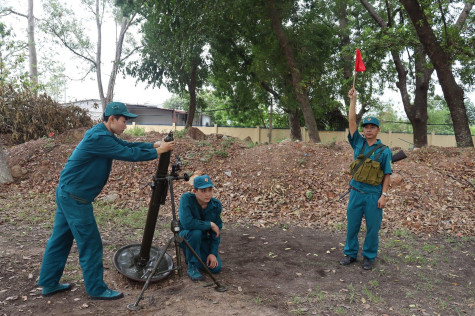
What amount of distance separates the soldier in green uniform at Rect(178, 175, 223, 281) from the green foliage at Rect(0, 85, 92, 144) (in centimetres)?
1055

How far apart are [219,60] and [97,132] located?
13.2 metres

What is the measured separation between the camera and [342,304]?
363 centimetres

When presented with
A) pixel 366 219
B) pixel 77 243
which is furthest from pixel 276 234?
pixel 77 243

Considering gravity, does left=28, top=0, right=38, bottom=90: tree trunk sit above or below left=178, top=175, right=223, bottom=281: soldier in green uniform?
above

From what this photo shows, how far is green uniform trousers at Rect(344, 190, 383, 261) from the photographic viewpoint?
464 centimetres

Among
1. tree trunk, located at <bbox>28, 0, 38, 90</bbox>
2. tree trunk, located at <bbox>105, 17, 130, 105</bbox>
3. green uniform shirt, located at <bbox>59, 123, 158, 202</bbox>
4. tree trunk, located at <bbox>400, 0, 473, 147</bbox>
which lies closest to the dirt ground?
tree trunk, located at <bbox>400, 0, 473, 147</bbox>

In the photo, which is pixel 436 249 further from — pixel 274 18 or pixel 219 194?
pixel 274 18

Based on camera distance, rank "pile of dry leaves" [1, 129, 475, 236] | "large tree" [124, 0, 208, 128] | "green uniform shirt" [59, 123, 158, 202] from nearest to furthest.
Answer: "green uniform shirt" [59, 123, 158, 202], "pile of dry leaves" [1, 129, 475, 236], "large tree" [124, 0, 208, 128]

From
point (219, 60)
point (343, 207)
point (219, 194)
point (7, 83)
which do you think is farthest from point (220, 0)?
point (7, 83)

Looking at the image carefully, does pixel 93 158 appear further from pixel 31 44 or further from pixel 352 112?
pixel 31 44

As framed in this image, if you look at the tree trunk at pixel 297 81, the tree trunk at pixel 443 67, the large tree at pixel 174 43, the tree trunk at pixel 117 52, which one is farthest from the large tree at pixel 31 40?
the tree trunk at pixel 443 67

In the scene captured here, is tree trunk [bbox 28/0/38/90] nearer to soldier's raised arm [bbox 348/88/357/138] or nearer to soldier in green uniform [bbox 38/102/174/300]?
soldier in green uniform [bbox 38/102/174/300]

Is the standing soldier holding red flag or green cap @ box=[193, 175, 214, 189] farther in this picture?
the standing soldier holding red flag

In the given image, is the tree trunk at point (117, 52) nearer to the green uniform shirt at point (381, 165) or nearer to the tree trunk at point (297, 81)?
the tree trunk at point (297, 81)
